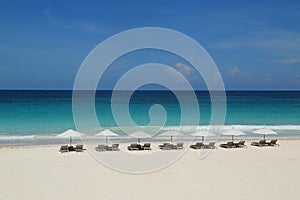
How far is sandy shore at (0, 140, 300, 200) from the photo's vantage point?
360 inches

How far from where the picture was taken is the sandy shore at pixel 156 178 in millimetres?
9141

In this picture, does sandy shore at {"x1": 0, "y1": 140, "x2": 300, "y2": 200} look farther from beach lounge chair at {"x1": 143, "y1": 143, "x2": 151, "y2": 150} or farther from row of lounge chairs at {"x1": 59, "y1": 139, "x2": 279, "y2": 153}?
beach lounge chair at {"x1": 143, "y1": 143, "x2": 151, "y2": 150}

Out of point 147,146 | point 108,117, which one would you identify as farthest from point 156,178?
point 108,117

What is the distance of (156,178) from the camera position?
10891 millimetres

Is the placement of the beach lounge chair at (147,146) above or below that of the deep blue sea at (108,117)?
below

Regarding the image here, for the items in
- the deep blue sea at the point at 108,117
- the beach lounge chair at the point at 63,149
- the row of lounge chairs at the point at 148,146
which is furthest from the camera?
the deep blue sea at the point at 108,117

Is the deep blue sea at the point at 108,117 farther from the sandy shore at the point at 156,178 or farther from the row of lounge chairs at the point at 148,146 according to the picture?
the sandy shore at the point at 156,178

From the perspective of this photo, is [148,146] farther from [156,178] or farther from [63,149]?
[156,178]

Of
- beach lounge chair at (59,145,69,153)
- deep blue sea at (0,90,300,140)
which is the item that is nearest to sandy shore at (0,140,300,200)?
beach lounge chair at (59,145,69,153)

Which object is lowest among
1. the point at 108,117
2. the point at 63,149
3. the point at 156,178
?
the point at 156,178

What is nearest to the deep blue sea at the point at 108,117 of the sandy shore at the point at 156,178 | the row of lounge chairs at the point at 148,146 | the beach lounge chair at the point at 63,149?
the beach lounge chair at the point at 63,149

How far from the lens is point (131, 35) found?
11297 millimetres

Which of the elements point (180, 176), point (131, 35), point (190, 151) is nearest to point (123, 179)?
point (180, 176)

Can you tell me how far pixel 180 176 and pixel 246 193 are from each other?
8.02ft
